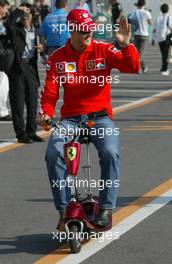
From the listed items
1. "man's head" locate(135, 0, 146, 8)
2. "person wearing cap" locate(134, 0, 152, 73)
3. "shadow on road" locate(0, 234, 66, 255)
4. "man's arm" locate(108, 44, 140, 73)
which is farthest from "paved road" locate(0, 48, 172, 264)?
"man's head" locate(135, 0, 146, 8)

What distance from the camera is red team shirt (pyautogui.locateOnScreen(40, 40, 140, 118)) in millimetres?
8320

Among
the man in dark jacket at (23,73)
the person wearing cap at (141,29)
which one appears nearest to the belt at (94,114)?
the man in dark jacket at (23,73)

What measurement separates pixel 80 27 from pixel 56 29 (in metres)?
11.7

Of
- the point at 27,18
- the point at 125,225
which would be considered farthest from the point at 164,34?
the point at 125,225

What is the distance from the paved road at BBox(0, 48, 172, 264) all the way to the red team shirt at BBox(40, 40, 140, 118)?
101 centimetres

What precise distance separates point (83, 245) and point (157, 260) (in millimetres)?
692

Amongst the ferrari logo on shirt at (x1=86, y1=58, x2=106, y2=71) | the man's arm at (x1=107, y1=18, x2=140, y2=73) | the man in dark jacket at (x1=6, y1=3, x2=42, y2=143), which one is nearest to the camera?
the man's arm at (x1=107, y1=18, x2=140, y2=73)

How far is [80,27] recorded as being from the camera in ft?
26.7

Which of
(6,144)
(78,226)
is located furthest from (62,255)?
(6,144)

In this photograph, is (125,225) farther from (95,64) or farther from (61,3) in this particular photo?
(61,3)

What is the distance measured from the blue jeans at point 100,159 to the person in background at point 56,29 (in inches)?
425

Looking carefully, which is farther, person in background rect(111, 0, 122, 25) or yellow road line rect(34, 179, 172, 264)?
person in background rect(111, 0, 122, 25)

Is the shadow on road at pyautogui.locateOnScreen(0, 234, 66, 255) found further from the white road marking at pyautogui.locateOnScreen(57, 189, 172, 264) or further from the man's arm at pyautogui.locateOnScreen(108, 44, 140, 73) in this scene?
the man's arm at pyautogui.locateOnScreen(108, 44, 140, 73)

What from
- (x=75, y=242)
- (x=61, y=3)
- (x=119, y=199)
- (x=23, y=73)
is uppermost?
(x=75, y=242)
